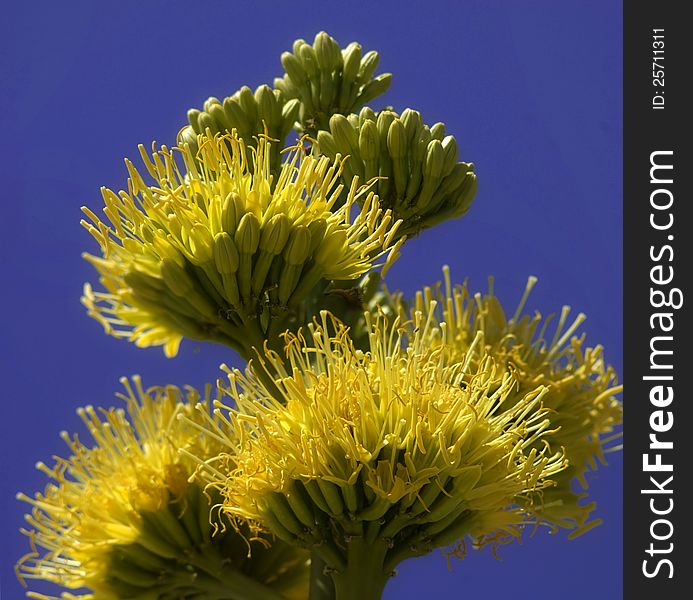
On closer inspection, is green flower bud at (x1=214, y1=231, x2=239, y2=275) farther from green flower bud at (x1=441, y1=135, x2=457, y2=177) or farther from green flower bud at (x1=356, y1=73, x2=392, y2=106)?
green flower bud at (x1=356, y1=73, x2=392, y2=106)

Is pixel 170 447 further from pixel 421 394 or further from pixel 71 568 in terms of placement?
pixel 421 394

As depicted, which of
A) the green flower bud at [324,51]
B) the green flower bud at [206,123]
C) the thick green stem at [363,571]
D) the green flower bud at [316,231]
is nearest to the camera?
the thick green stem at [363,571]

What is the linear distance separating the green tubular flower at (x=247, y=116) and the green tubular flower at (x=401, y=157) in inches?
6.1

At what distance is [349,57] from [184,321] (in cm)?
83

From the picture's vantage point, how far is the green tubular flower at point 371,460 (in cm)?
235

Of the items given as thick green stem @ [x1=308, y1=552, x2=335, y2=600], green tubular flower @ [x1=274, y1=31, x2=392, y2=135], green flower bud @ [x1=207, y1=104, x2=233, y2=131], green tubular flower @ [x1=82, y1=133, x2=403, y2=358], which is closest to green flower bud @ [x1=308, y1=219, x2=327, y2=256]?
green tubular flower @ [x1=82, y1=133, x2=403, y2=358]

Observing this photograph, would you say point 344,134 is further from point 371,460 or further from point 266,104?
point 371,460

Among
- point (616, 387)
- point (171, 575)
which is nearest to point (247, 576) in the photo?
point (171, 575)

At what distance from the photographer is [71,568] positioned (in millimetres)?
2984

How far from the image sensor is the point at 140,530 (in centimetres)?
288

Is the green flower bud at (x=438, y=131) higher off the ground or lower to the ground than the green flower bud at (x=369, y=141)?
higher

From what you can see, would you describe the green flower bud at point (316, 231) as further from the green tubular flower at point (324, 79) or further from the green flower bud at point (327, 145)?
the green tubular flower at point (324, 79)

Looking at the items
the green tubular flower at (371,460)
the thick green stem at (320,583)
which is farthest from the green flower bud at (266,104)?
the thick green stem at (320,583)

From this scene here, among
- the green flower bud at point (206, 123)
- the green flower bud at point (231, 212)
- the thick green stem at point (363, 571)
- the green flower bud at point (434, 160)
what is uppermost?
the green flower bud at point (206, 123)
